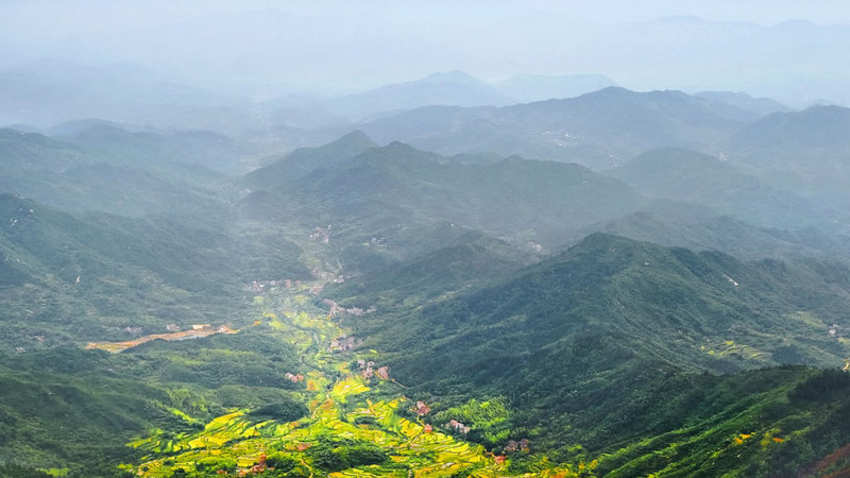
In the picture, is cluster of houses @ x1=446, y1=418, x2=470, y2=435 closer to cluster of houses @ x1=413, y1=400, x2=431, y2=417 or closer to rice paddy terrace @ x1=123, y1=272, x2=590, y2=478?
rice paddy terrace @ x1=123, y1=272, x2=590, y2=478

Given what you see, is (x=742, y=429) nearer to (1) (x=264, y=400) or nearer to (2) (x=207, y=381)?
(1) (x=264, y=400)

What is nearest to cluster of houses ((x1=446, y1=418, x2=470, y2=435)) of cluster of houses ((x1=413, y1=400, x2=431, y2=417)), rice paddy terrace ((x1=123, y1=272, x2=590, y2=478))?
rice paddy terrace ((x1=123, y1=272, x2=590, y2=478))

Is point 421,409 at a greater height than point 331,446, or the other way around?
point 331,446

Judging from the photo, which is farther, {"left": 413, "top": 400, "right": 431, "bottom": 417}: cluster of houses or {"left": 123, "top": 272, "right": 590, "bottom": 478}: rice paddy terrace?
{"left": 413, "top": 400, "right": 431, "bottom": 417}: cluster of houses

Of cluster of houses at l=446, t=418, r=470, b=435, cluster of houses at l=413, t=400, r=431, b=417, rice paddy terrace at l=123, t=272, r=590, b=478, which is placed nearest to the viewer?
rice paddy terrace at l=123, t=272, r=590, b=478

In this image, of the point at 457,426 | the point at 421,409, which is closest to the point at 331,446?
the point at 457,426

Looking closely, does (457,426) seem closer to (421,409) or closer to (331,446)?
(421,409)

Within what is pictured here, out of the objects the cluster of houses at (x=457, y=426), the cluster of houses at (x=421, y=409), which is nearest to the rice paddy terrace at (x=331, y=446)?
Result: the cluster of houses at (x=421, y=409)

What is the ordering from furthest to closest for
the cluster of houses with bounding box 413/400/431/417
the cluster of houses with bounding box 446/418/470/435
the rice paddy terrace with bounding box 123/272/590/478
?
the cluster of houses with bounding box 413/400/431/417
the cluster of houses with bounding box 446/418/470/435
the rice paddy terrace with bounding box 123/272/590/478

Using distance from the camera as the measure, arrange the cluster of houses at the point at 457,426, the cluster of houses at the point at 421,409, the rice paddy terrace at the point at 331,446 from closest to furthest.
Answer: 1. the rice paddy terrace at the point at 331,446
2. the cluster of houses at the point at 457,426
3. the cluster of houses at the point at 421,409

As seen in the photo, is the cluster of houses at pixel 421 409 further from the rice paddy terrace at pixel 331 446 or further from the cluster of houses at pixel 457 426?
the cluster of houses at pixel 457 426

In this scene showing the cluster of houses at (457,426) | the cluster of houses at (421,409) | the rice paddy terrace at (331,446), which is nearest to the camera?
the rice paddy terrace at (331,446)

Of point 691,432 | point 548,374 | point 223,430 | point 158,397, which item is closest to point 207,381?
point 158,397
